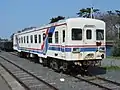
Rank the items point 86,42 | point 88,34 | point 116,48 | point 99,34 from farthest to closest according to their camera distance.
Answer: point 116,48 → point 99,34 → point 88,34 → point 86,42

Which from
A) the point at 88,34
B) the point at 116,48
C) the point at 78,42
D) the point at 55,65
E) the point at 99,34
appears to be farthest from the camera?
the point at 116,48

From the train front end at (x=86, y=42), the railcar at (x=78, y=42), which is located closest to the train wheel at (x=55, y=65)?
the railcar at (x=78, y=42)

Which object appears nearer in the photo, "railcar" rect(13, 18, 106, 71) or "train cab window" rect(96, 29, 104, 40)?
"railcar" rect(13, 18, 106, 71)

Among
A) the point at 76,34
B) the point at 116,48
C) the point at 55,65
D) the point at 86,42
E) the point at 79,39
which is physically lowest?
the point at 55,65

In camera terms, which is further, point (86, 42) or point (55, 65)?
point (55, 65)

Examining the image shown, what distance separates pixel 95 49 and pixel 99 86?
14.1 ft

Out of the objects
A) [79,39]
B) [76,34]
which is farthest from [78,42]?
[76,34]

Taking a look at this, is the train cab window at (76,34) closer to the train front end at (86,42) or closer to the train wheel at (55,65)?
the train front end at (86,42)

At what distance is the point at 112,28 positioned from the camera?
214 ft

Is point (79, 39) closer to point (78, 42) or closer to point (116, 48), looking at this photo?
point (78, 42)

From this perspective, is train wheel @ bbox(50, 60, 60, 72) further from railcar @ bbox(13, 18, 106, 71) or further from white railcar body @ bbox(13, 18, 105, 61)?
white railcar body @ bbox(13, 18, 105, 61)

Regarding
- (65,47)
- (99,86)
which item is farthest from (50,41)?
(99,86)

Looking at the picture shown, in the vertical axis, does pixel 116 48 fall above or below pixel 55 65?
above

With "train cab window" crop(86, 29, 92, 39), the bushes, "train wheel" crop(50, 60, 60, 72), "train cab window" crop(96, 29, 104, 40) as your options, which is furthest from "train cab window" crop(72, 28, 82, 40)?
the bushes
